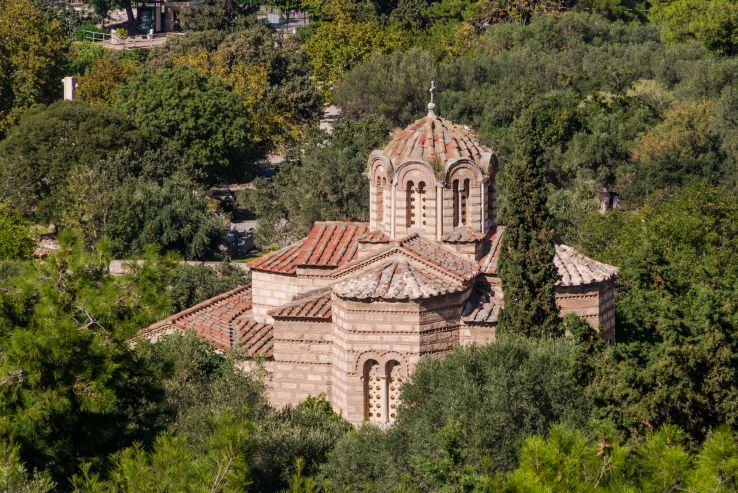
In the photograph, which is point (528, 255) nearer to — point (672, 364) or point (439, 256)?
point (439, 256)

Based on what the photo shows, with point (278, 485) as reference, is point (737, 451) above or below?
above

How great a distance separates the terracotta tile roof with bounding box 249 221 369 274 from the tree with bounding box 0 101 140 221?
78.5ft

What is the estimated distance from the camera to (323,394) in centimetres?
3609

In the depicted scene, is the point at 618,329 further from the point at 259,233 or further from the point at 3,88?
the point at 3,88

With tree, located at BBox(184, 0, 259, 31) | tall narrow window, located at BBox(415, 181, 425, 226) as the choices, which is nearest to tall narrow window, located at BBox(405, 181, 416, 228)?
tall narrow window, located at BBox(415, 181, 425, 226)

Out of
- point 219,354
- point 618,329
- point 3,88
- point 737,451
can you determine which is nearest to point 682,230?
point 618,329

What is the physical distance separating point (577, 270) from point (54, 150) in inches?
1293

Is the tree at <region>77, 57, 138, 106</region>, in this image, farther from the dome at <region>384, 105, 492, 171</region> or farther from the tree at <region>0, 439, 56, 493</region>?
the tree at <region>0, 439, 56, 493</region>

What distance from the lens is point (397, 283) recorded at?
35000 millimetres

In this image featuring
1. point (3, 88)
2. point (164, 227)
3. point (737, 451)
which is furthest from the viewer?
point (3, 88)

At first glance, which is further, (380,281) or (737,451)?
(380,281)

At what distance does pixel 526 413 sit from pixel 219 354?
8.63 metres

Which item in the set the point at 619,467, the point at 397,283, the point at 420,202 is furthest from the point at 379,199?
the point at 619,467

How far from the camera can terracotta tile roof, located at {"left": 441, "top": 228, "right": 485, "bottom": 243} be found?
36875mm
